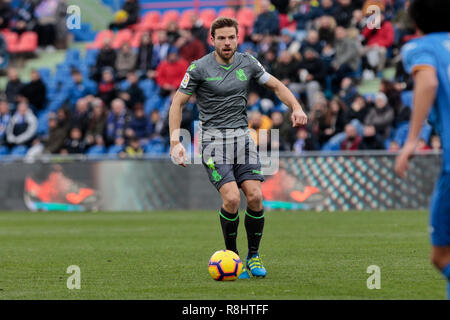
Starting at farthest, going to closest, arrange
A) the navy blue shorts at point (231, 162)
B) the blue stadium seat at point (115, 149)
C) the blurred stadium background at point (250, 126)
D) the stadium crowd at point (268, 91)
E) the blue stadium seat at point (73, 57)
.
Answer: the blue stadium seat at point (73, 57) → the blue stadium seat at point (115, 149) → the stadium crowd at point (268, 91) → the blurred stadium background at point (250, 126) → the navy blue shorts at point (231, 162)

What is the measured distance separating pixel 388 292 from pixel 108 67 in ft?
59.2

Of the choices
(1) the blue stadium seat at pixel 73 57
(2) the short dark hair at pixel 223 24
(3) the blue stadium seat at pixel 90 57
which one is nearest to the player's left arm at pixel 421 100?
(2) the short dark hair at pixel 223 24

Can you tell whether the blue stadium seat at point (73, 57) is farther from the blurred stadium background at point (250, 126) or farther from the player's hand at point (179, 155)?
the player's hand at point (179, 155)

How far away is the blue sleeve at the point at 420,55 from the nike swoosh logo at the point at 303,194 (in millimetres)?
12593

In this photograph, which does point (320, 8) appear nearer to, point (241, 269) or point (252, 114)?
point (252, 114)

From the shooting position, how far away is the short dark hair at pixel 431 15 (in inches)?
205

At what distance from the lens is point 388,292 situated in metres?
6.76

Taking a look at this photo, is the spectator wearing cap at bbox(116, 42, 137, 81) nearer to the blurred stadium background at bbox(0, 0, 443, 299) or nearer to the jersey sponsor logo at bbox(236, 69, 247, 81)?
the blurred stadium background at bbox(0, 0, 443, 299)

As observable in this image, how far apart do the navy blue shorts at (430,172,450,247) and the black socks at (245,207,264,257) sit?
332cm

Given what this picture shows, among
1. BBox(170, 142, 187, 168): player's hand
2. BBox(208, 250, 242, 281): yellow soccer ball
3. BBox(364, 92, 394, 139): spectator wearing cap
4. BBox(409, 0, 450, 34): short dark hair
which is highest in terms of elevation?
BBox(409, 0, 450, 34): short dark hair

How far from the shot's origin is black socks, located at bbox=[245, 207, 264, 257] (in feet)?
27.5

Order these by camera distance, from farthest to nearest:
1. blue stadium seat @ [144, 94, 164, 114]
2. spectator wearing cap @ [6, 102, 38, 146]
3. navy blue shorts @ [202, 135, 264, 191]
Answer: spectator wearing cap @ [6, 102, 38, 146] → blue stadium seat @ [144, 94, 164, 114] → navy blue shorts @ [202, 135, 264, 191]

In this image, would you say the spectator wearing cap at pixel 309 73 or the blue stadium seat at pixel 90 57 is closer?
the spectator wearing cap at pixel 309 73

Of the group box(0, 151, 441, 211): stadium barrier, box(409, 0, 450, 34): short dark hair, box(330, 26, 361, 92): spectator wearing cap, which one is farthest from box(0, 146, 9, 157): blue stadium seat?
box(409, 0, 450, 34): short dark hair
